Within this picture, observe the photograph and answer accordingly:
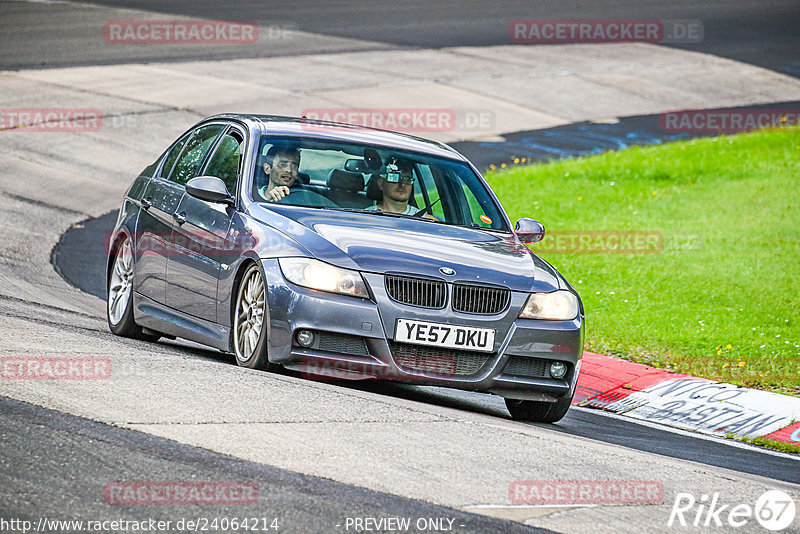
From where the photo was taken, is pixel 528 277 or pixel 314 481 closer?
pixel 314 481

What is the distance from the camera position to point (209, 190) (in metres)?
8.04

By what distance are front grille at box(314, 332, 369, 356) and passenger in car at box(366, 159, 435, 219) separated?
144cm

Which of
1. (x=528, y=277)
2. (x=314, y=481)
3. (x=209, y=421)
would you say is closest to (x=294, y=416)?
(x=209, y=421)

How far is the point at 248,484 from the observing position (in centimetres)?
507

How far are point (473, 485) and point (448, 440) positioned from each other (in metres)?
0.78

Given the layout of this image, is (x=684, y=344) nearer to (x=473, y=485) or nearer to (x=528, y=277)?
(x=528, y=277)

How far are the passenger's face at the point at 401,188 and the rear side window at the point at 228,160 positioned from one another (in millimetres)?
1007

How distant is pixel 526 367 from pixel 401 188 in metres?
1.65
